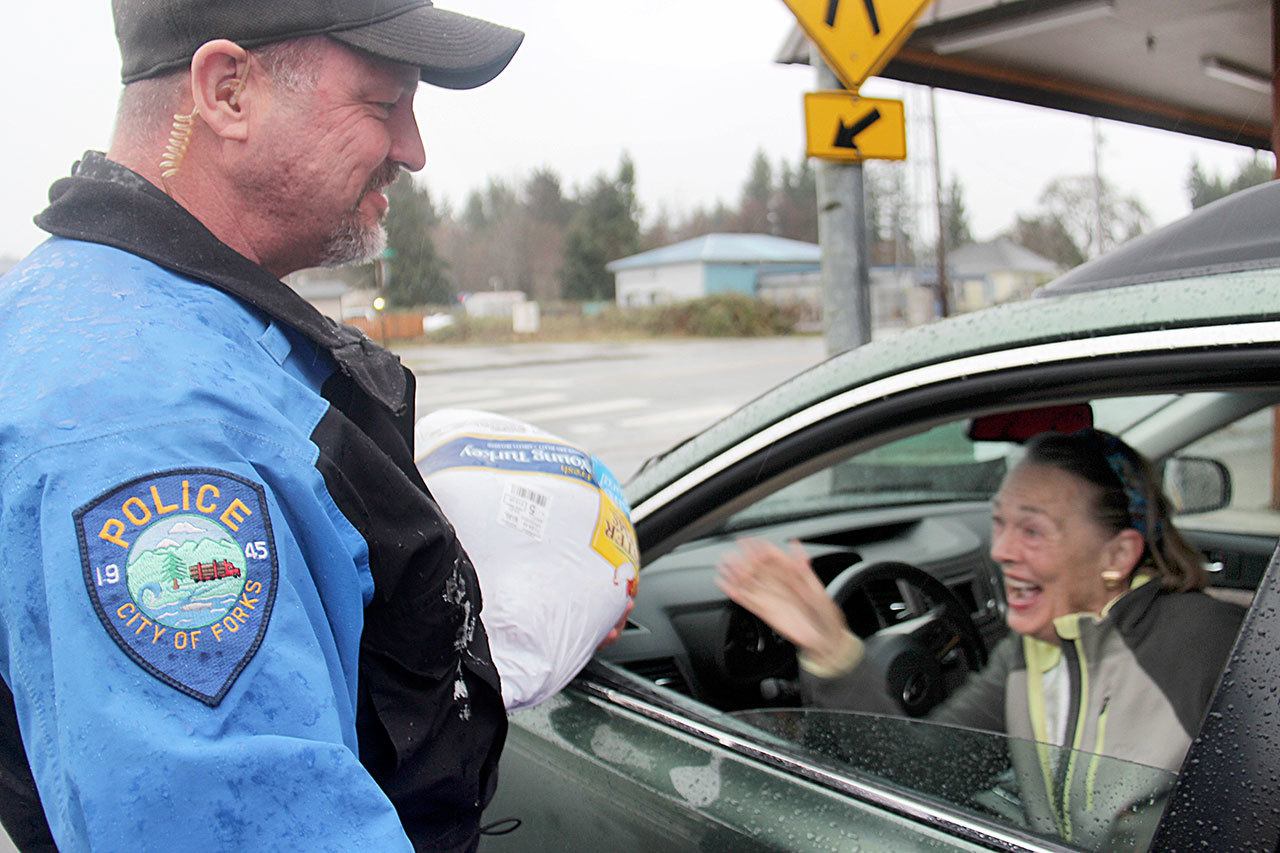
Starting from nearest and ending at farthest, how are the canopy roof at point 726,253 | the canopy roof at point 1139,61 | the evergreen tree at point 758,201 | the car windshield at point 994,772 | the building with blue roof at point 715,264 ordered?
the car windshield at point 994,772, the canopy roof at point 1139,61, the building with blue roof at point 715,264, the canopy roof at point 726,253, the evergreen tree at point 758,201

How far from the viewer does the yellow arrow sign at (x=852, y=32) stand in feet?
14.7

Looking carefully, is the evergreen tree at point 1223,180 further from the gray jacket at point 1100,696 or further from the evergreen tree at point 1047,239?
the gray jacket at point 1100,696

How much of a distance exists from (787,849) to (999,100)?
2.24m

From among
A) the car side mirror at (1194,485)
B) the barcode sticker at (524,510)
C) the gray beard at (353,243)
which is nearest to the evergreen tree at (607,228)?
the car side mirror at (1194,485)

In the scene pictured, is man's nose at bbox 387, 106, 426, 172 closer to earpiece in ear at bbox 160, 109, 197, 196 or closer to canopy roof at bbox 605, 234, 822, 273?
earpiece in ear at bbox 160, 109, 197, 196

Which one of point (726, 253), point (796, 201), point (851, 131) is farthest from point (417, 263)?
point (796, 201)

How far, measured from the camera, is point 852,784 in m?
1.40

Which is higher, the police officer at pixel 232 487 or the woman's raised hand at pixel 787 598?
the police officer at pixel 232 487

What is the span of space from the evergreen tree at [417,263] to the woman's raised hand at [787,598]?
1370 mm

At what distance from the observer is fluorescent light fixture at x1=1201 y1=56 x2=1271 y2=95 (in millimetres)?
1954

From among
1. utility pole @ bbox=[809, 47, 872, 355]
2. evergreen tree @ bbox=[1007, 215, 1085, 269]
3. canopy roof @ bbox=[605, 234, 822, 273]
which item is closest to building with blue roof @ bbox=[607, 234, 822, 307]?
canopy roof @ bbox=[605, 234, 822, 273]

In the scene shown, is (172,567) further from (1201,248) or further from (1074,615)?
(1074,615)

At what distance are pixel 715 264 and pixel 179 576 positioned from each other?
40.8m

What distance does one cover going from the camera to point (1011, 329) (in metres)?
1.39
